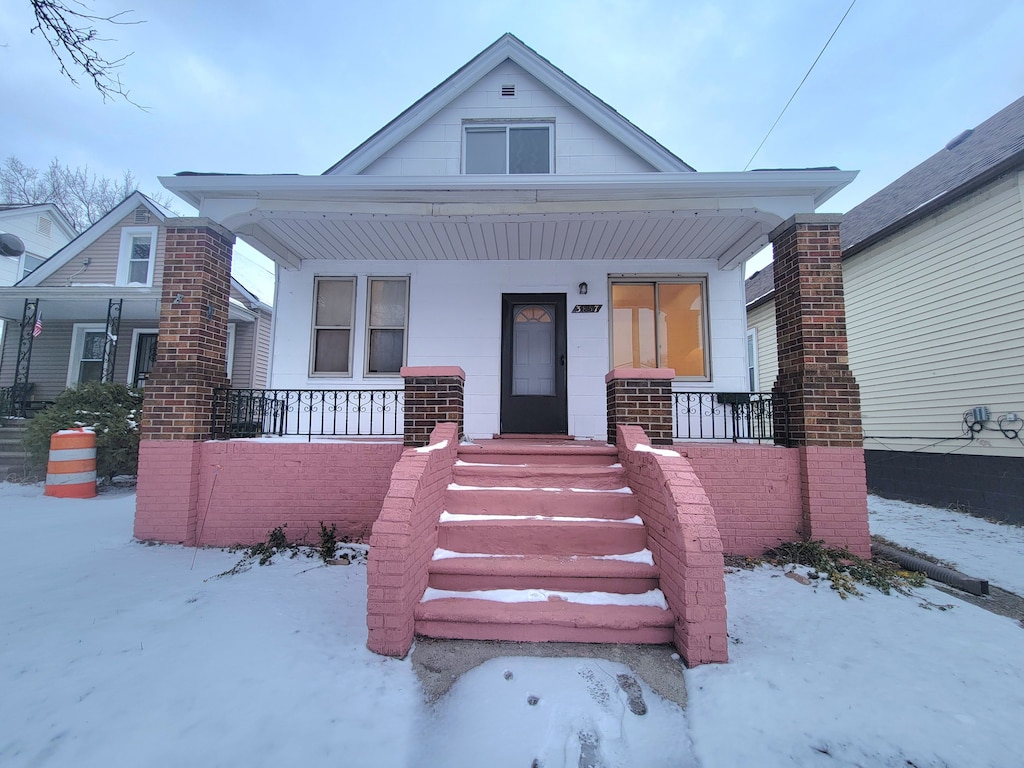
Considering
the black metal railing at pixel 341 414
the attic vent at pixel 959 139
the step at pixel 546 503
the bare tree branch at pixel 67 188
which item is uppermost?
the bare tree branch at pixel 67 188

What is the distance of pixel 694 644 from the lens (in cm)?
261

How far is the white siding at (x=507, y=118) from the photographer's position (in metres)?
6.87

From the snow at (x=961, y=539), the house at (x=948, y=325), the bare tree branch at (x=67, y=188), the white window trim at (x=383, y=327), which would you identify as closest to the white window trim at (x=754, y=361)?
the house at (x=948, y=325)

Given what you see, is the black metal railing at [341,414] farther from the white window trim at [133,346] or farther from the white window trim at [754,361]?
the white window trim at [754,361]

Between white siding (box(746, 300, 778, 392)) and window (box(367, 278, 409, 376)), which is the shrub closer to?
window (box(367, 278, 409, 376))

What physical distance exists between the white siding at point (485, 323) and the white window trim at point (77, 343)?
334 inches

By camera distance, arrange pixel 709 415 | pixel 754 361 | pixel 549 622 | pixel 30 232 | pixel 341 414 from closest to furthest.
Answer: pixel 549 622 → pixel 709 415 → pixel 341 414 → pixel 754 361 → pixel 30 232

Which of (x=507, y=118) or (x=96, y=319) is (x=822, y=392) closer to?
(x=507, y=118)

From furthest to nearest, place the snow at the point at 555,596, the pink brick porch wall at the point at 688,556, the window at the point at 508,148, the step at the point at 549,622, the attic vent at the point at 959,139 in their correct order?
the attic vent at the point at 959,139 < the window at the point at 508,148 < the snow at the point at 555,596 < the step at the point at 549,622 < the pink brick porch wall at the point at 688,556

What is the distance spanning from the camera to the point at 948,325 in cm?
708

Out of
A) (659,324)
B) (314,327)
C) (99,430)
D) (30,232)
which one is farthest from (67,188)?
(659,324)

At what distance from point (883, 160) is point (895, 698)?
2172 cm

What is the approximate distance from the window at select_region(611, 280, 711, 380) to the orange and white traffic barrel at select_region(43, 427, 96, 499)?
7.64m

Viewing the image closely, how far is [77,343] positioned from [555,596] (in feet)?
45.7
